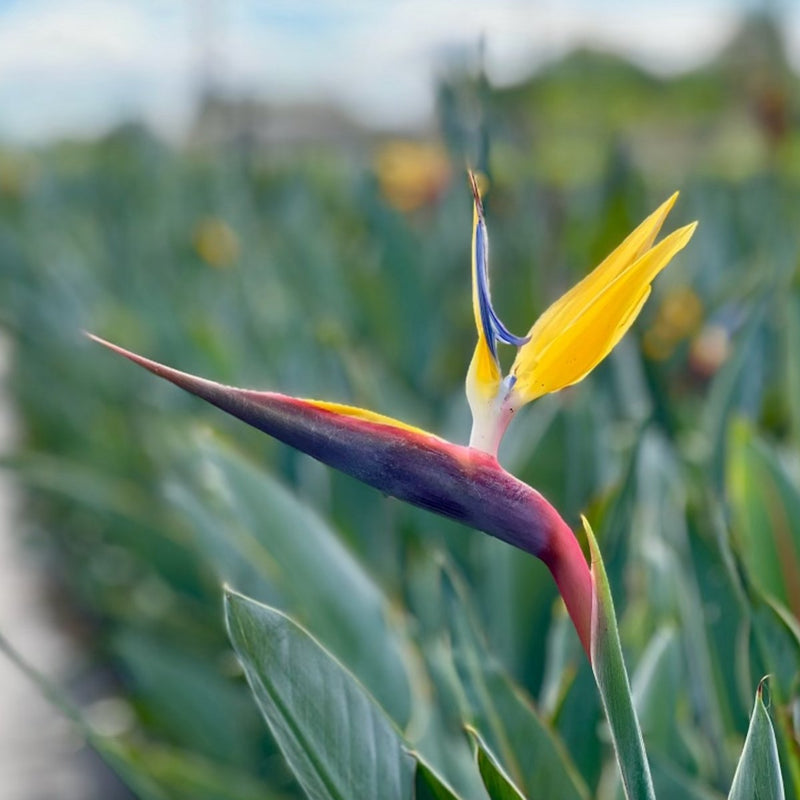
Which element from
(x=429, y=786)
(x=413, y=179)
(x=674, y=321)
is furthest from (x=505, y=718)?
(x=413, y=179)

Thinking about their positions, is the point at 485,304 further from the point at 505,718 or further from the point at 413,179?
the point at 413,179

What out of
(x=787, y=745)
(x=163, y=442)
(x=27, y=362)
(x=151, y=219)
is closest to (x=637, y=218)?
(x=163, y=442)

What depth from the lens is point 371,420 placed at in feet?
1.07

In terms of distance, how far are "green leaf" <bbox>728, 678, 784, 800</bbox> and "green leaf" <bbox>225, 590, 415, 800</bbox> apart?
0.11m

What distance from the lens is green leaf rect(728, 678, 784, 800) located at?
0.35 metres

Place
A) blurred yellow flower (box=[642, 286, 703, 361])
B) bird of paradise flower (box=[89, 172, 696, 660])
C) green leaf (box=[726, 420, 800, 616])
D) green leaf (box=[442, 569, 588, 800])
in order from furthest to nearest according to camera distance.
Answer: blurred yellow flower (box=[642, 286, 703, 361]), green leaf (box=[726, 420, 800, 616]), green leaf (box=[442, 569, 588, 800]), bird of paradise flower (box=[89, 172, 696, 660])

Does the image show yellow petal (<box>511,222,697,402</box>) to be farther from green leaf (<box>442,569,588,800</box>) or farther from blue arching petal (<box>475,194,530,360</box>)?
green leaf (<box>442,569,588,800</box>)

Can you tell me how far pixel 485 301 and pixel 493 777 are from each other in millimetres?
148

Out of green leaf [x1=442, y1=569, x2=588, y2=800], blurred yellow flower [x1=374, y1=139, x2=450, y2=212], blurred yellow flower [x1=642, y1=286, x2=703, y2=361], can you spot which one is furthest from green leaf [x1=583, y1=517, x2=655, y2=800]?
blurred yellow flower [x1=374, y1=139, x2=450, y2=212]

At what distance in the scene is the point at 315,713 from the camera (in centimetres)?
39

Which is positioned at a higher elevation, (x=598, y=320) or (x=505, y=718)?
(x=598, y=320)

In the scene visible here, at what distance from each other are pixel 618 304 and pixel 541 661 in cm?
49

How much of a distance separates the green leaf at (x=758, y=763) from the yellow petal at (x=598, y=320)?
108 millimetres

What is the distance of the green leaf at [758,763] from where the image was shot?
346 mm
